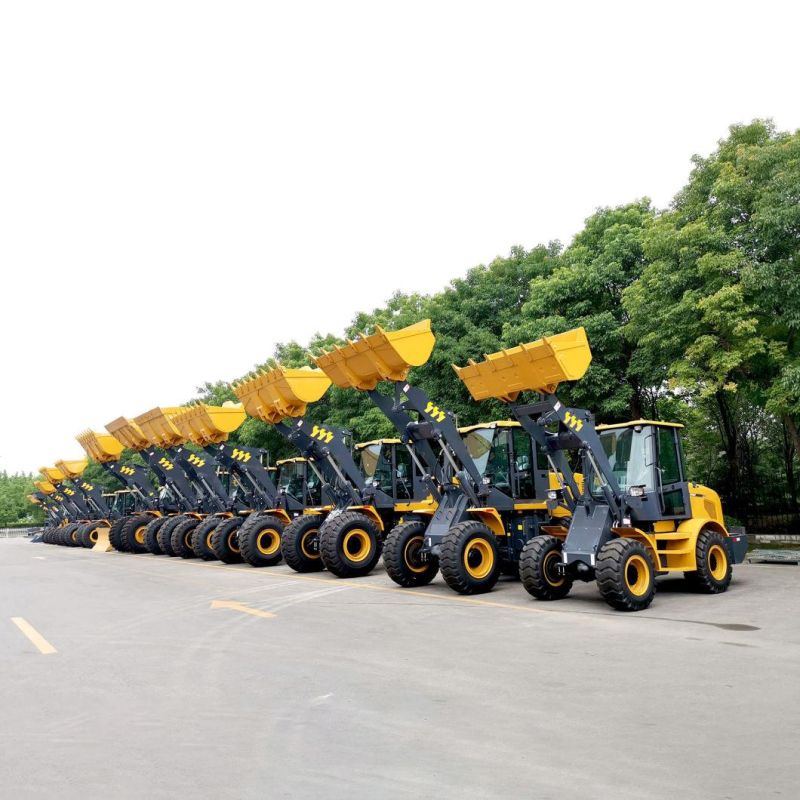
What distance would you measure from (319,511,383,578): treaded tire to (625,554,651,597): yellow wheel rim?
687 cm

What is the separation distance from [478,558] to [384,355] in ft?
12.3

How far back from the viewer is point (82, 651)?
29.4 feet

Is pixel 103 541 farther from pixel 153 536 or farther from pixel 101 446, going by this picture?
pixel 153 536

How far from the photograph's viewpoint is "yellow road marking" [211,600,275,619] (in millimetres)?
11562

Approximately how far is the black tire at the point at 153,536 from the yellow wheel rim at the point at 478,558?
1862 centimetres

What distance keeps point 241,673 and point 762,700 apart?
445 cm

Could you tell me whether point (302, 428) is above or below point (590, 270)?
below

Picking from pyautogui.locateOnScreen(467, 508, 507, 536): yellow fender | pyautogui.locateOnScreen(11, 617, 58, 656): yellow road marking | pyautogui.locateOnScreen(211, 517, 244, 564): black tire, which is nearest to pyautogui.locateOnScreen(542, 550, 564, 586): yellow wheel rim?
pyautogui.locateOnScreen(467, 508, 507, 536): yellow fender

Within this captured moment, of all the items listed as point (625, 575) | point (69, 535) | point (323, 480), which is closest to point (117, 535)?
point (69, 535)

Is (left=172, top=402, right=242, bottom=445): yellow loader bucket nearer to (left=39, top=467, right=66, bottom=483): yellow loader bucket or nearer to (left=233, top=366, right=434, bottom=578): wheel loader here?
(left=233, top=366, right=434, bottom=578): wheel loader

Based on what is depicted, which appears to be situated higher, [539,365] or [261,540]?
[539,365]

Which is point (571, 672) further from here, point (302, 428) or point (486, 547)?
point (302, 428)

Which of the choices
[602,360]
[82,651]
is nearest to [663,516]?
[82,651]

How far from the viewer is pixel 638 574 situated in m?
11.2
